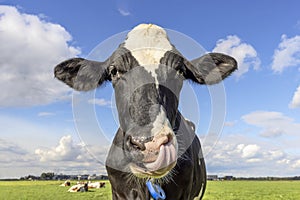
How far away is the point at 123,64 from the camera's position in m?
5.22

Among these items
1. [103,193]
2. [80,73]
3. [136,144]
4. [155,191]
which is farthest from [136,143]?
[103,193]

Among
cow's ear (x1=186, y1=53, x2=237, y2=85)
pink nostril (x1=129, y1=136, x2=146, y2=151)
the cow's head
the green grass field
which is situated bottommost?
the green grass field

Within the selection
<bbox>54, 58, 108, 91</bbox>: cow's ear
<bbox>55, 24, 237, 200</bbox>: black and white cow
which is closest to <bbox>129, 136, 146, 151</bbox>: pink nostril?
<bbox>55, 24, 237, 200</bbox>: black and white cow

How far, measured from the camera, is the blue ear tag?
532cm

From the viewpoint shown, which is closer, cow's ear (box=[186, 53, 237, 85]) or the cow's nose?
the cow's nose

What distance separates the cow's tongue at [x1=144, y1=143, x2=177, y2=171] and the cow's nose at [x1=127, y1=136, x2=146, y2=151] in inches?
7.7

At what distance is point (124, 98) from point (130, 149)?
93cm

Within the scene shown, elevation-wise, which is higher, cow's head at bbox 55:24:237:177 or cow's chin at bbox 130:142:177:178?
cow's head at bbox 55:24:237:177

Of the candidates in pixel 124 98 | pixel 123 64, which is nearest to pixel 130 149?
pixel 124 98

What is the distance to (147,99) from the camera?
451 cm

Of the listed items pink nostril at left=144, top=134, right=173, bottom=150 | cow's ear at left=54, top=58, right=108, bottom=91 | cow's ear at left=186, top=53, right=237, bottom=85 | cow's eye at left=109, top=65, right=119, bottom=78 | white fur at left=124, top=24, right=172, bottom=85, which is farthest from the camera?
cow's ear at left=186, top=53, right=237, bottom=85

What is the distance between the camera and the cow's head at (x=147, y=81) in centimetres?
415

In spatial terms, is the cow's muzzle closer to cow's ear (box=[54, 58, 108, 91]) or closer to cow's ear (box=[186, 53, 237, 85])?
cow's ear (box=[54, 58, 108, 91])

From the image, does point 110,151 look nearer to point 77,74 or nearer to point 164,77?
point 77,74
